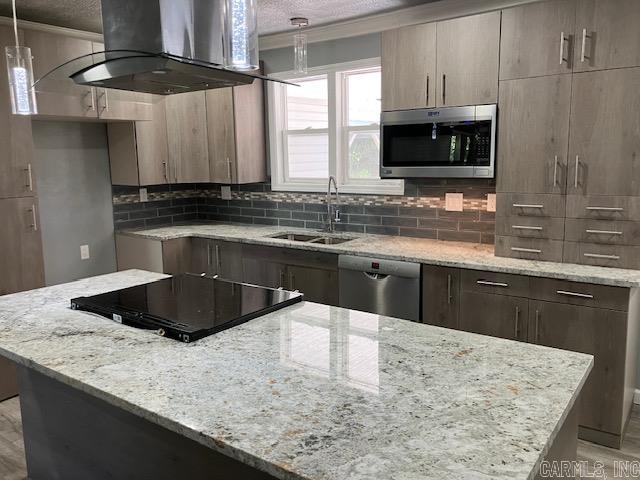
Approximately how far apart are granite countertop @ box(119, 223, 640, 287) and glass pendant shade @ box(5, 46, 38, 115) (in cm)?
212

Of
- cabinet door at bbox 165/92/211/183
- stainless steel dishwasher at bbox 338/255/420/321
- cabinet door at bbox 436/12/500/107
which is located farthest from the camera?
cabinet door at bbox 165/92/211/183

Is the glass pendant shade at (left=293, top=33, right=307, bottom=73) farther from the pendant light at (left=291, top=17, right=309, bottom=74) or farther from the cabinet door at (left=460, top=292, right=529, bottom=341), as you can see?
the cabinet door at (left=460, top=292, right=529, bottom=341)

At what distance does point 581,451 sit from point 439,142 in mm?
1916

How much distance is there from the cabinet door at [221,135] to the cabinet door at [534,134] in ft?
7.51

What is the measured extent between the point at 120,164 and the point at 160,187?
1.92 feet

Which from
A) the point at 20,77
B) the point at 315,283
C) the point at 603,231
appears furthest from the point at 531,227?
the point at 20,77

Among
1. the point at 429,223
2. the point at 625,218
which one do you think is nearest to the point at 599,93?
the point at 625,218

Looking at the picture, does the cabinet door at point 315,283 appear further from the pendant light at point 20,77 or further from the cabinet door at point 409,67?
the pendant light at point 20,77

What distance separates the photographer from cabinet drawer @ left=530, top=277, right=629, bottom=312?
2711 millimetres

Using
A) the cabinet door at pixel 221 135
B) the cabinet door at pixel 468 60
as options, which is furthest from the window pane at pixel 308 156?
the cabinet door at pixel 468 60

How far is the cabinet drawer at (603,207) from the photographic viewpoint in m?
2.80

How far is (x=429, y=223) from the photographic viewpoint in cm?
404

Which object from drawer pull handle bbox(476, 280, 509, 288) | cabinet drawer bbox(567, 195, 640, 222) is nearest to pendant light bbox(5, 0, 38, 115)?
drawer pull handle bbox(476, 280, 509, 288)

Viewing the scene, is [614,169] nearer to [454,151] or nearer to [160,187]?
[454,151]
